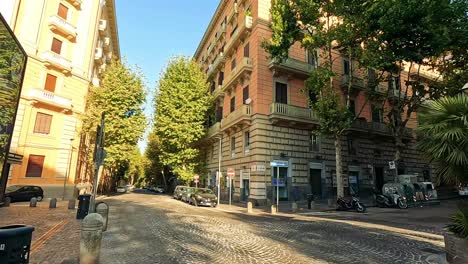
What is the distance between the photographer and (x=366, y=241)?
8.65 metres

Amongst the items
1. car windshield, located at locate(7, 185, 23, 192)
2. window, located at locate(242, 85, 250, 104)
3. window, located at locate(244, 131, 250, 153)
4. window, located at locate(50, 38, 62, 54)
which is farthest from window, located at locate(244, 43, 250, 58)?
car windshield, located at locate(7, 185, 23, 192)

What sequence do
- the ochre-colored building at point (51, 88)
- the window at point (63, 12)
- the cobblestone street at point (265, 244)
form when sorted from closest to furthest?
the cobblestone street at point (265, 244) → the ochre-colored building at point (51, 88) → the window at point (63, 12)

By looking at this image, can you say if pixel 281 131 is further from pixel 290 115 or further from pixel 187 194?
pixel 187 194

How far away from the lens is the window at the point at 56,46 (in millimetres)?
25828

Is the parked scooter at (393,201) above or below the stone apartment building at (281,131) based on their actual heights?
below

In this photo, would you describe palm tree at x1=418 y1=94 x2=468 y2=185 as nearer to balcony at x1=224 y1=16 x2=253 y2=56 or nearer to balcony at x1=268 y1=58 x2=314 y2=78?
balcony at x1=268 y1=58 x2=314 y2=78

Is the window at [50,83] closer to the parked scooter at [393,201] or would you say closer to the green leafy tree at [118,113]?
the green leafy tree at [118,113]

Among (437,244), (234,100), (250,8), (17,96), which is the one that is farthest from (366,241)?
(250,8)

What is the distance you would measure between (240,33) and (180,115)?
10305 millimetres

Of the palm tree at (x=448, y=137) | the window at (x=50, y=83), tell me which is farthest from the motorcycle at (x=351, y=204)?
the window at (x=50, y=83)

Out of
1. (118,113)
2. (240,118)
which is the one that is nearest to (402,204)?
(240,118)

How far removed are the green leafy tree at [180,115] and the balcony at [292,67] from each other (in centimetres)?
1075

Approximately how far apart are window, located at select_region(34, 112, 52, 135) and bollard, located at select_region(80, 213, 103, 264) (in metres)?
23.6

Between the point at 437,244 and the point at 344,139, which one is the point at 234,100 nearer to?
the point at 344,139
